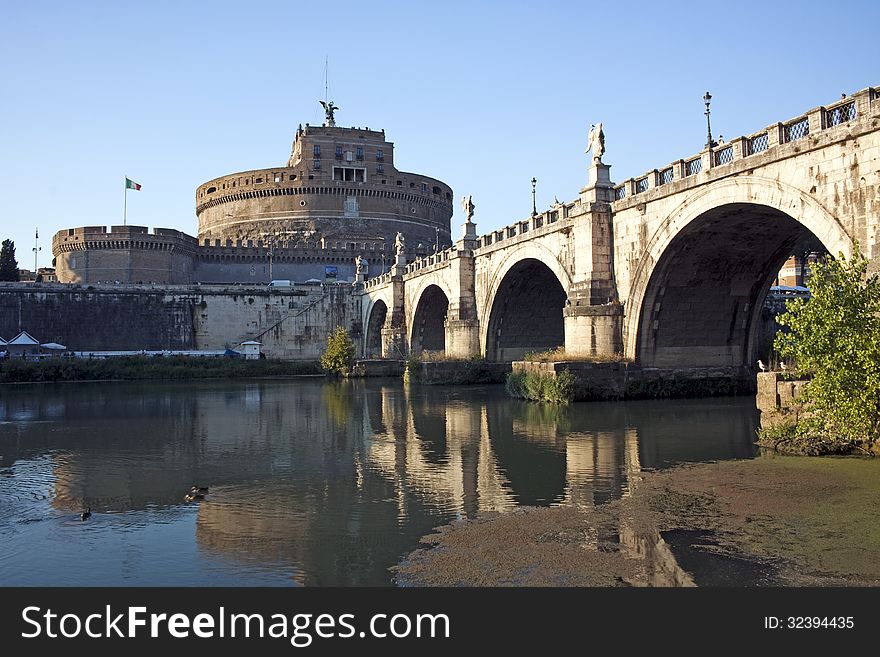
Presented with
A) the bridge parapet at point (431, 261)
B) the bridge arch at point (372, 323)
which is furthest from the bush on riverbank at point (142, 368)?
the bridge arch at point (372, 323)

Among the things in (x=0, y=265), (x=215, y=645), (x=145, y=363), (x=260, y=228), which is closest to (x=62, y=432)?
(x=215, y=645)

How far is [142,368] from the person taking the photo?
50969 mm

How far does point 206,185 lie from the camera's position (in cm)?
10431

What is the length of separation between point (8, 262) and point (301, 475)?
75643 millimetres

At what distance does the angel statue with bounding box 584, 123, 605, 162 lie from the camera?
26016mm

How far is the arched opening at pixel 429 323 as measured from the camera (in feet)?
169

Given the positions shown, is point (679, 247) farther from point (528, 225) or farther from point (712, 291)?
point (528, 225)

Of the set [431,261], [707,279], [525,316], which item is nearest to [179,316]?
[431,261]

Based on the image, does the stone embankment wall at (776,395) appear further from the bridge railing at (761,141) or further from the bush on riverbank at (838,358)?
the bridge railing at (761,141)

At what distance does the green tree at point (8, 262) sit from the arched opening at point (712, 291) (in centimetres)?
6949

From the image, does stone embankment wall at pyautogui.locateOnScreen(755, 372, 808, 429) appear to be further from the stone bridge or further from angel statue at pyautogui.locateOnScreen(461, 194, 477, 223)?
angel statue at pyautogui.locateOnScreen(461, 194, 477, 223)

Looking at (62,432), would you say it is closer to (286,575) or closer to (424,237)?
(286,575)

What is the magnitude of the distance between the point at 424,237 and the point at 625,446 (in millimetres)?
84624

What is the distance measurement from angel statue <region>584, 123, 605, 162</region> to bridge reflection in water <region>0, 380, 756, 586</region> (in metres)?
8.51
